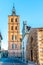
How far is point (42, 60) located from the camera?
1644cm

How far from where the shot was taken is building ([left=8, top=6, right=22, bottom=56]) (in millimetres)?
67938

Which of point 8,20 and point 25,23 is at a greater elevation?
point 8,20

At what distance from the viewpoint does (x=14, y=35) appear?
69312mm

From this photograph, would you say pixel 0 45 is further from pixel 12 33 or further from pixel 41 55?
pixel 41 55

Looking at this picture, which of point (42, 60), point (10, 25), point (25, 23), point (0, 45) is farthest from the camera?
point (10, 25)

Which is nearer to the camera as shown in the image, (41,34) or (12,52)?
(41,34)

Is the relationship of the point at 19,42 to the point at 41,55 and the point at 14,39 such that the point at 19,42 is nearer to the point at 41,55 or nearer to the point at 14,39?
the point at 14,39

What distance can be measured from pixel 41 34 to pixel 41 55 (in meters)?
1.66

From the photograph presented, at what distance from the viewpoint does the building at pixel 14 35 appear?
6794 cm

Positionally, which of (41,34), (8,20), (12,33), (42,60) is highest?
(8,20)

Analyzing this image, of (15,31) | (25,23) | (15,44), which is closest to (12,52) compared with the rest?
(15,44)

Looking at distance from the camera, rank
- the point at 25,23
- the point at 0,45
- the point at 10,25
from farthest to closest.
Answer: the point at 10,25
the point at 0,45
the point at 25,23

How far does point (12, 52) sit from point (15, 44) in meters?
2.85

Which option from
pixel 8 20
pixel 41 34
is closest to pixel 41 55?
pixel 41 34
